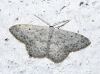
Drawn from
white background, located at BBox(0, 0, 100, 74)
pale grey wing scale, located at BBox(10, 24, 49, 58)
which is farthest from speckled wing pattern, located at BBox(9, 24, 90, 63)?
white background, located at BBox(0, 0, 100, 74)

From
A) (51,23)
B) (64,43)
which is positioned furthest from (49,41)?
(51,23)

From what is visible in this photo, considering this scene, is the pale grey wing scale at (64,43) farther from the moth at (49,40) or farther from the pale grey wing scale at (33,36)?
the pale grey wing scale at (33,36)

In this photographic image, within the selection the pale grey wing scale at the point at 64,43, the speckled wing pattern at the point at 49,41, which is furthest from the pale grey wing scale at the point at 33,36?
the pale grey wing scale at the point at 64,43

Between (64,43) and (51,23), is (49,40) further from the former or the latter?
(51,23)

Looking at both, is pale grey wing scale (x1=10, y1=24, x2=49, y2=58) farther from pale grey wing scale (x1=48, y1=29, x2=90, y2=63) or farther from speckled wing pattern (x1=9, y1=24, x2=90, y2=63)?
pale grey wing scale (x1=48, y1=29, x2=90, y2=63)

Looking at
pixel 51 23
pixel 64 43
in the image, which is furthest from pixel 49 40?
pixel 51 23

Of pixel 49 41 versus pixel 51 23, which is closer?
pixel 49 41
